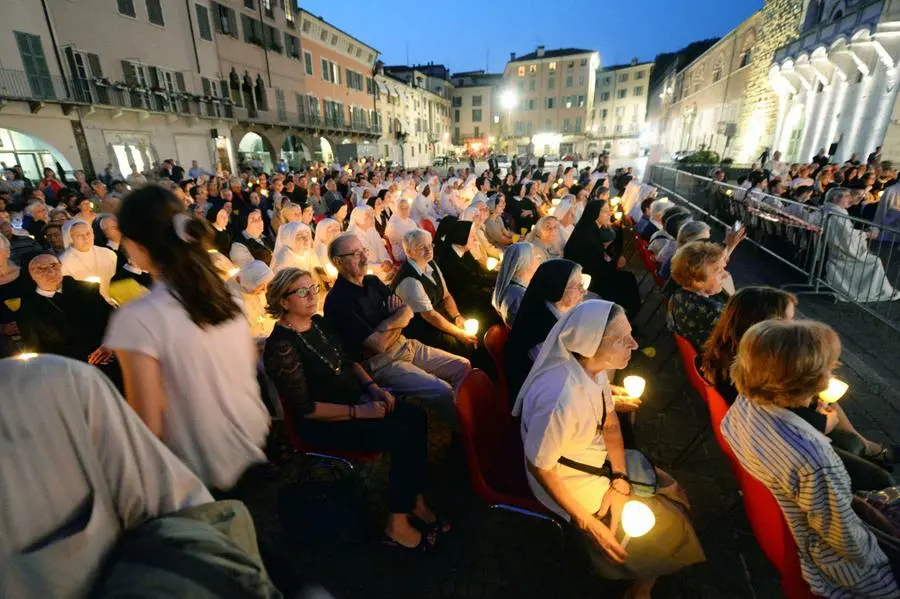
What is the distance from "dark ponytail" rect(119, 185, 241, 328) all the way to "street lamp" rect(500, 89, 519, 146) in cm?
6996

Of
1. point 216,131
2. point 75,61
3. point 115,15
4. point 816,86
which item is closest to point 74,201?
point 75,61

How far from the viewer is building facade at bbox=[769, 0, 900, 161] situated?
15.1 metres

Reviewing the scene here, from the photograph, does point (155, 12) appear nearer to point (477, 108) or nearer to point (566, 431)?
point (566, 431)

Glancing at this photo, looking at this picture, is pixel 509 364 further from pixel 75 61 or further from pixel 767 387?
pixel 75 61

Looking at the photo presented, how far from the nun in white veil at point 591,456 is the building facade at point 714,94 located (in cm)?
3619

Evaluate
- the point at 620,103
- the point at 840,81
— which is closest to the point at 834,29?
the point at 840,81

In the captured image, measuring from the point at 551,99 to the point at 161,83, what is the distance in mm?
57546

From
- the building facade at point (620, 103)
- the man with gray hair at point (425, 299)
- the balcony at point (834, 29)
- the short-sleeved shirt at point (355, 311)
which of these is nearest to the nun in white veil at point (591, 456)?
the short-sleeved shirt at point (355, 311)

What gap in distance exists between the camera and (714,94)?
3678 centimetres

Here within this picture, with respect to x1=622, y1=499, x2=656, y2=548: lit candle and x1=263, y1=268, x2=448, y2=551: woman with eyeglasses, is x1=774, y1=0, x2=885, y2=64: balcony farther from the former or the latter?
x1=263, y1=268, x2=448, y2=551: woman with eyeglasses

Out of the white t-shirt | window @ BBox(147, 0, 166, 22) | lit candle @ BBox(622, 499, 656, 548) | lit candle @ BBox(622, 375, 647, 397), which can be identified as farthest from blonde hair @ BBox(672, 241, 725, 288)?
window @ BBox(147, 0, 166, 22)

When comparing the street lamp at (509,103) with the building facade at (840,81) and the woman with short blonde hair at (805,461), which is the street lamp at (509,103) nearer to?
the building facade at (840,81)

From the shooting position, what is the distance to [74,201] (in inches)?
311

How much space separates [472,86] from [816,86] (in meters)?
56.4
